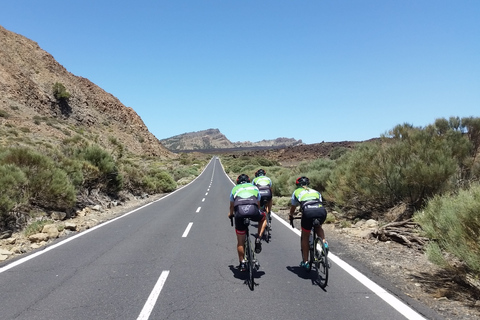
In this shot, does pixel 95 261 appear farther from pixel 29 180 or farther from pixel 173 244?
pixel 29 180

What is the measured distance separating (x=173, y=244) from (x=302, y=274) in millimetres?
3844

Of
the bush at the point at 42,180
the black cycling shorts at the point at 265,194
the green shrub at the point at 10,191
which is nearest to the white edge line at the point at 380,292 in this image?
the black cycling shorts at the point at 265,194

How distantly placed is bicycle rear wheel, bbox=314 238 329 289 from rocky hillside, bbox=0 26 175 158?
2810 cm

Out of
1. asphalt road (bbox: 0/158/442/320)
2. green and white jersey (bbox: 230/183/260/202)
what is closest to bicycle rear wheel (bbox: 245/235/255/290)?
asphalt road (bbox: 0/158/442/320)

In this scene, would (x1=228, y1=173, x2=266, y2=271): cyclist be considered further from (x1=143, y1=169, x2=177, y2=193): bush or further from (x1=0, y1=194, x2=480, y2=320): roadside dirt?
(x1=143, y1=169, x2=177, y2=193): bush

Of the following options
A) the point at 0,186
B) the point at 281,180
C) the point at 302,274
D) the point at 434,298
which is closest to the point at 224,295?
the point at 302,274

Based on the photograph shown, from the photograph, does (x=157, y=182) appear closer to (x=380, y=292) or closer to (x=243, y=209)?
(x=243, y=209)

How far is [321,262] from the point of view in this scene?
218 inches

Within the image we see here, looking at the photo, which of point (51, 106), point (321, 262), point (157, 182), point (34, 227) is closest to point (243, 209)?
point (321, 262)

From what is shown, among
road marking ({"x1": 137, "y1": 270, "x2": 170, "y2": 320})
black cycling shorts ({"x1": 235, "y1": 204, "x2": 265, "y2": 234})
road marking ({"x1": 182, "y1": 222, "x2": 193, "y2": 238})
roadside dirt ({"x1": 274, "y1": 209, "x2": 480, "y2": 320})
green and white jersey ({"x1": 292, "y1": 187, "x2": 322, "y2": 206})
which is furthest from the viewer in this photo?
road marking ({"x1": 182, "y1": 222, "x2": 193, "y2": 238})

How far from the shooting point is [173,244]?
28.6ft

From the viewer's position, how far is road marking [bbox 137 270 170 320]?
4.35 m

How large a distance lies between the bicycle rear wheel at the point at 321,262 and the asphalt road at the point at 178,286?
0.17 metres

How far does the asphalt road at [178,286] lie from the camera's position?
446cm
